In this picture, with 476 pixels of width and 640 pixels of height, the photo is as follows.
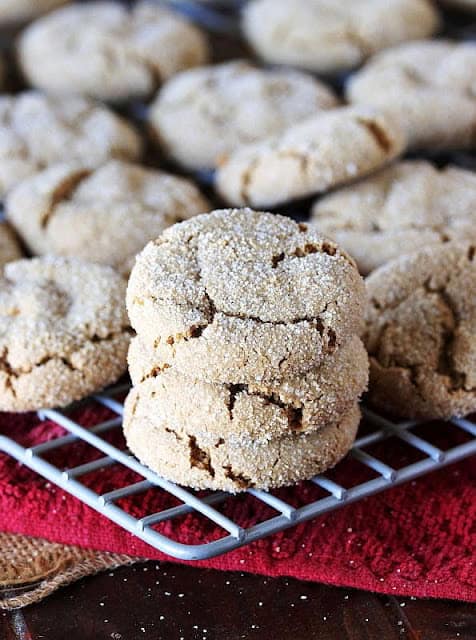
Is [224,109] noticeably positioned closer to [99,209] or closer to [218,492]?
[99,209]

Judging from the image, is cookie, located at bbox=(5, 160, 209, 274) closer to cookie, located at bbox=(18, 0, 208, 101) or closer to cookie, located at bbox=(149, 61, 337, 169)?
cookie, located at bbox=(149, 61, 337, 169)

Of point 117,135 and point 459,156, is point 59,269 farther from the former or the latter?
point 459,156

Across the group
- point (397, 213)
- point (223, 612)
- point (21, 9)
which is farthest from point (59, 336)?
point (21, 9)

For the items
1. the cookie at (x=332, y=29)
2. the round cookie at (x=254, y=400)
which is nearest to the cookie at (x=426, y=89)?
the cookie at (x=332, y=29)

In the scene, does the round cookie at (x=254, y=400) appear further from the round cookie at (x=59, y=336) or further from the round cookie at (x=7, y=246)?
the round cookie at (x=7, y=246)

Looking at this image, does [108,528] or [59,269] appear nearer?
[108,528]

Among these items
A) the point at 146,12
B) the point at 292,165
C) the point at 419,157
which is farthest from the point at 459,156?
the point at 146,12
